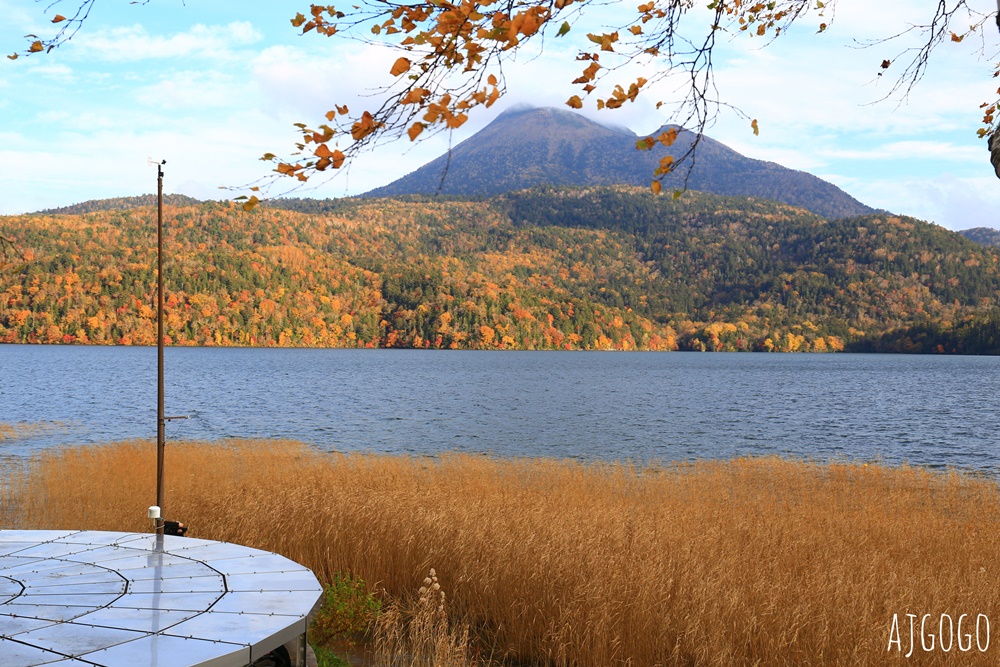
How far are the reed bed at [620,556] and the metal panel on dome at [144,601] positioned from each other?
264 centimetres

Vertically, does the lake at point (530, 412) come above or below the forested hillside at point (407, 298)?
below

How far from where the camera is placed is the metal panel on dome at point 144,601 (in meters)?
4.21

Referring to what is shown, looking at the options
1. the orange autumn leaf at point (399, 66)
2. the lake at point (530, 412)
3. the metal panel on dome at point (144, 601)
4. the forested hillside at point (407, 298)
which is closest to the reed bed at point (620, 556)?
the metal panel on dome at point (144, 601)

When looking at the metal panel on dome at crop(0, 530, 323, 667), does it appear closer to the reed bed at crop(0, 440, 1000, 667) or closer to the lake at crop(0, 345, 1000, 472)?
the reed bed at crop(0, 440, 1000, 667)

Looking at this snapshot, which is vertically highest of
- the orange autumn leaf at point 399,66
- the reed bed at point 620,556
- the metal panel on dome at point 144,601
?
the orange autumn leaf at point 399,66

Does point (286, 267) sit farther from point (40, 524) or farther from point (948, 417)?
point (40, 524)

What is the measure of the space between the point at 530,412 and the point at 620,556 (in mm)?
41496

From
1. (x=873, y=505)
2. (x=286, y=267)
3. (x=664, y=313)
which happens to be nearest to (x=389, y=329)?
(x=286, y=267)

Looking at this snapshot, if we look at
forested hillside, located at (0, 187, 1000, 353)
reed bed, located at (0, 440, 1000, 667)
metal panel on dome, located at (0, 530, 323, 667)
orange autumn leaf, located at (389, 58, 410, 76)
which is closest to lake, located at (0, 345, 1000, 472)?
reed bed, located at (0, 440, 1000, 667)

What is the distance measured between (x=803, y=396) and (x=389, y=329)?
333 ft

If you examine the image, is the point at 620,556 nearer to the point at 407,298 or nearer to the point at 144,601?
the point at 144,601

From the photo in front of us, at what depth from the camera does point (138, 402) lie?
164 ft

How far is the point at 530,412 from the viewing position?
50.1 metres

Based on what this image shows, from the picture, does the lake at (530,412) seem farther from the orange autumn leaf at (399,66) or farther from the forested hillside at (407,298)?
the forested hillside at (407,298)
